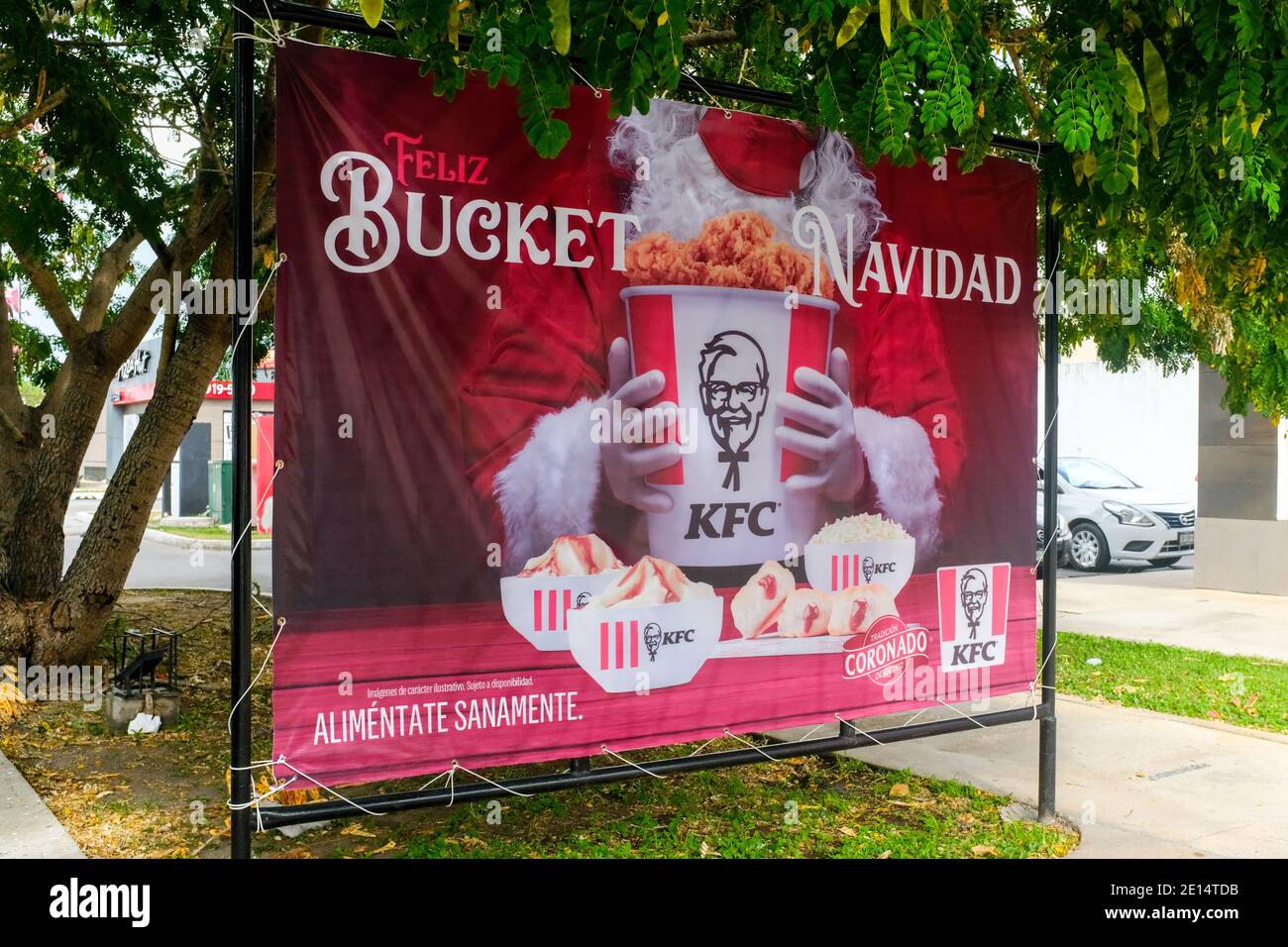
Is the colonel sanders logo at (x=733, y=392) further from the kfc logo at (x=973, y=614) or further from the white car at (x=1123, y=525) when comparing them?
the white car at (x=1123, y=525)

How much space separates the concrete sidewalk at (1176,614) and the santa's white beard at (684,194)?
8.17 m

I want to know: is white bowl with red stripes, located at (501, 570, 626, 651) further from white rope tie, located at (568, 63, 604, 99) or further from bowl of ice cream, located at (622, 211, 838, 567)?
white rope tie, located at (568, 63, 604, 99)

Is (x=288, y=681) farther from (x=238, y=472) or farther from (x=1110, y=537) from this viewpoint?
(x=1110, y=537)

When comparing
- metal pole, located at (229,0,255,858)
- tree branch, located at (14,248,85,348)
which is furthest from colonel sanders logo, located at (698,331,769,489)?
tree branch, located at (14,248,85,348)

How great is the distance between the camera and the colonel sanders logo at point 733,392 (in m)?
4.86

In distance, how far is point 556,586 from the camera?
175 inches

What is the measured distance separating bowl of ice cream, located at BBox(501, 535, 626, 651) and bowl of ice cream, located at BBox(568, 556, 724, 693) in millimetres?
47

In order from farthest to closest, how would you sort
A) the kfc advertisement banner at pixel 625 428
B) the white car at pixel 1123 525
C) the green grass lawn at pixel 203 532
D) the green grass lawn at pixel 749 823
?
the green grass lawn at pixel 203 532, the white car at pixel 1123 525, the green grass lawn at pixel 749 823, the kfc advertisement banner at pixel 625 428

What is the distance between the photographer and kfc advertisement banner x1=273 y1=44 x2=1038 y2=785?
4.04m

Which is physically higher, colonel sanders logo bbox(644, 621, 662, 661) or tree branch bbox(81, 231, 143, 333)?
tree branch bbox(81, 231, 143, 333)

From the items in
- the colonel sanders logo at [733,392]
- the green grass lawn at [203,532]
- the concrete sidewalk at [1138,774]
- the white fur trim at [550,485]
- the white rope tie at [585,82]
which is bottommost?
the concrete sidewalk at [1138,774]

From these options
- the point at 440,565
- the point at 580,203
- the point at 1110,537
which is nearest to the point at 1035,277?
the point at 580,203

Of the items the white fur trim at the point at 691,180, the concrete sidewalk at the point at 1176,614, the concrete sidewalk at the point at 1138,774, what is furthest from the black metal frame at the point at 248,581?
the concrete sidewalk at the point at 1176,614

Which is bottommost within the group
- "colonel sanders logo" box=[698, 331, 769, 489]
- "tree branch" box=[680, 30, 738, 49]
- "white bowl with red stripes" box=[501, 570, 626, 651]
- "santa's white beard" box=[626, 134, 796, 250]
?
"white bowl with red stripes" box=[501, 570, 626, 651]
